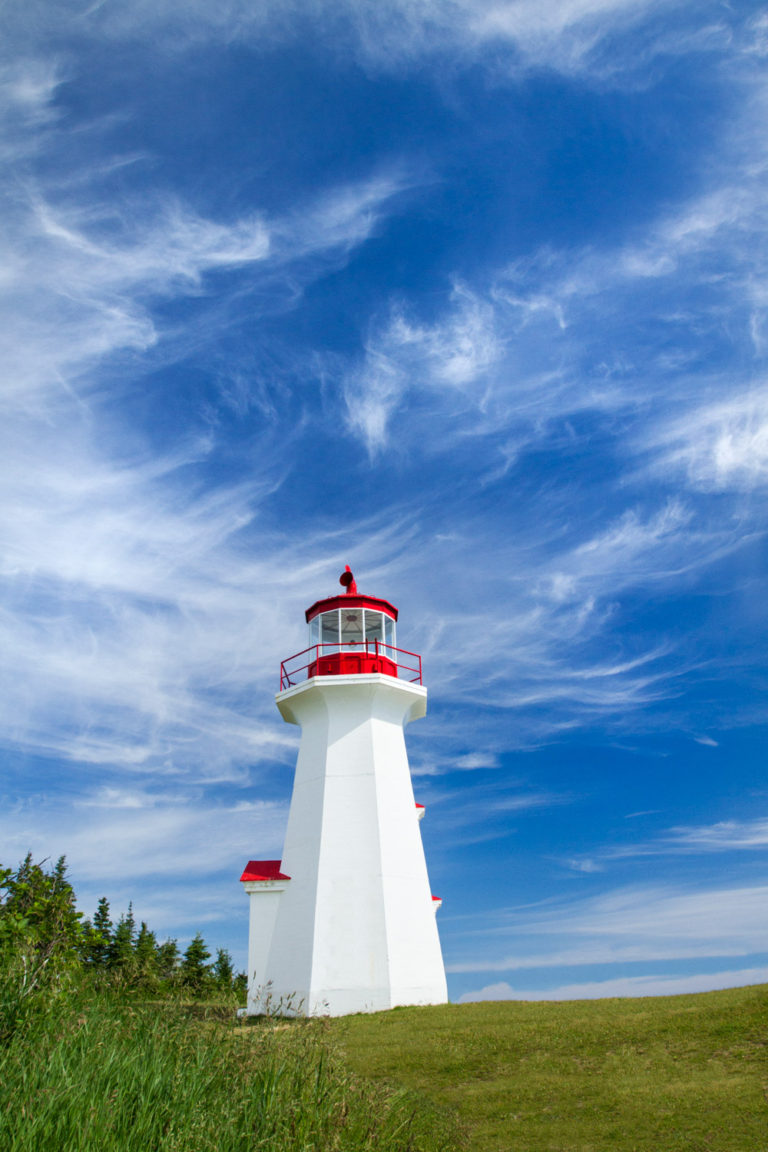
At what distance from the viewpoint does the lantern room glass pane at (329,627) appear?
82.1ft

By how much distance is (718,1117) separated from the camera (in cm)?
1047

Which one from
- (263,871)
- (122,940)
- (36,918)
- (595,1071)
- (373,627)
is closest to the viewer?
(595,1071)

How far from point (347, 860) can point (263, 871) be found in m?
2.89

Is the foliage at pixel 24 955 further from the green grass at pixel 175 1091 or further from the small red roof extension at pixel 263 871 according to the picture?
the small red roof extension at pixel 263 871

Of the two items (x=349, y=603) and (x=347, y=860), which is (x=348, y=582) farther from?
(x=347, y=860)

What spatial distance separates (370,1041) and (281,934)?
664 centimetres

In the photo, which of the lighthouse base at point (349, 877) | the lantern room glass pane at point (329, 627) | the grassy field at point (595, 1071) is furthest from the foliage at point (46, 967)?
the lantern room glass pane at point (329, 627)

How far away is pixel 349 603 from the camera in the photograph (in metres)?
24.7

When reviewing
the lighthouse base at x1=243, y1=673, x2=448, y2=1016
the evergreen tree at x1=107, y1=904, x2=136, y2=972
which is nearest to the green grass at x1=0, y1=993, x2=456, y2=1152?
the lighthouse base at x1=243, y1=673, x2=448, y2=1016

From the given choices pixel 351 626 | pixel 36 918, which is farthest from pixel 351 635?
pixel 36 918

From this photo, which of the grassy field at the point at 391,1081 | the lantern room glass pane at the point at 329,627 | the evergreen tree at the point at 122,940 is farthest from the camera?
the evergreen tree at the point at 122,940

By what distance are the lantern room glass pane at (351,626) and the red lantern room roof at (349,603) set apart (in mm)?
358

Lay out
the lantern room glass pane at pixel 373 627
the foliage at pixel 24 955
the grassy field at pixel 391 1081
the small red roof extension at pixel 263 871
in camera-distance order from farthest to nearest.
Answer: the lantern room glass pane at pixel 373 627
the small red roof extension at pixel 263 871
the foliage at pixel 24 955
the grassy field at pixel 391 1081

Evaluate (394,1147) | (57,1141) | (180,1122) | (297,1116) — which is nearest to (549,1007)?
(394,1147)
